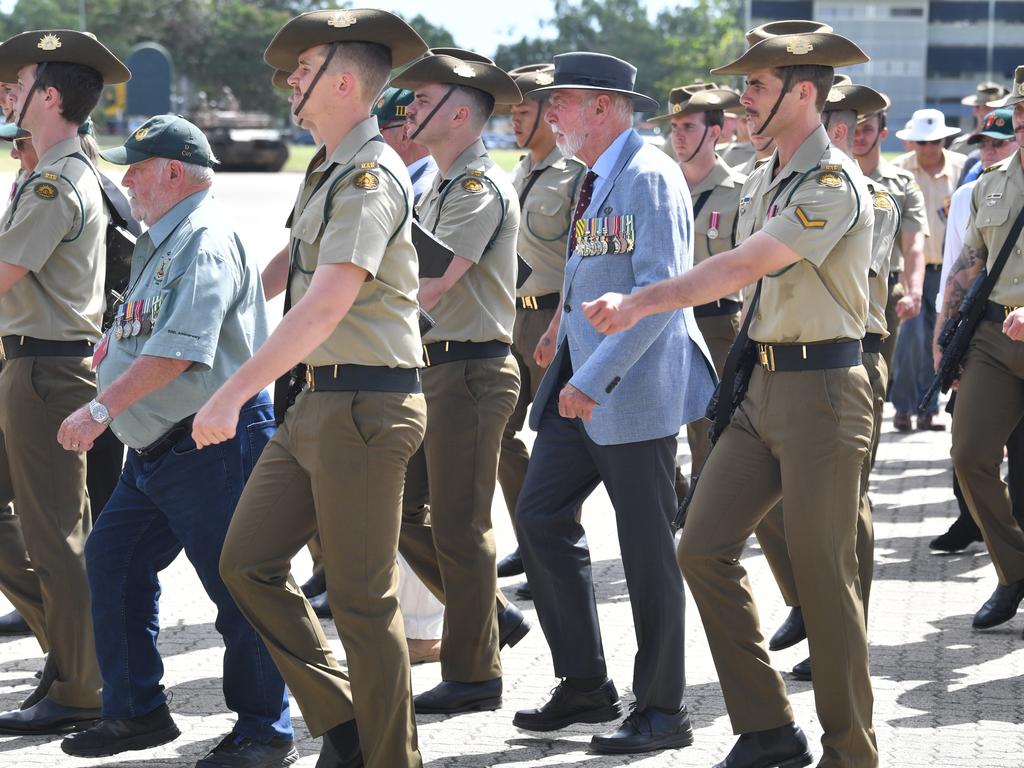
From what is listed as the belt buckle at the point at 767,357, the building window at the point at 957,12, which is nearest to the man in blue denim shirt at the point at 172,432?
the belt buckle at the point at 767,357

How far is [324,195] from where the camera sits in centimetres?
425

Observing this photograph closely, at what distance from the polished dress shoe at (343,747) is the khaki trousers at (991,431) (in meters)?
3.17

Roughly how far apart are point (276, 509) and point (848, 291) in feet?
5.61

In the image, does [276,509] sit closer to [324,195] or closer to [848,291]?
[324,195]

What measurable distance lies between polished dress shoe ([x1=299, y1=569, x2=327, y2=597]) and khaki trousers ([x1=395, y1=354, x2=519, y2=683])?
5.44 feet

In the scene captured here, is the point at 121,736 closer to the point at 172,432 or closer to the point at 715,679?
the point at 172,432

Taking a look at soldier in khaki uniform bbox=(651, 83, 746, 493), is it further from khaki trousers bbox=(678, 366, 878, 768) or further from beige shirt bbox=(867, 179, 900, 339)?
khaki trousers bbox=(678, 366, 878, 768)

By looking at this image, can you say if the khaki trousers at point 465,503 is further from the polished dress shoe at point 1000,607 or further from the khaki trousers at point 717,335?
the khaki trousers at point 717,335

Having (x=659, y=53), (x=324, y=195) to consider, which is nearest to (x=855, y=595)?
(x=324, y=195)

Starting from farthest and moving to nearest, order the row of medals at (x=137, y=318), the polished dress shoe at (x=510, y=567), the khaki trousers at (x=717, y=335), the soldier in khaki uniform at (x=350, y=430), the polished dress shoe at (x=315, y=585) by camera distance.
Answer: the khaki trousers at (x=717, y=335), the polished dress shoe at (x=510, y=567), the polished dress shoe at (x=315, y=585), the row of medals at (x=137, y=318), the soldier in khaki uniform at (x=350, y=430)

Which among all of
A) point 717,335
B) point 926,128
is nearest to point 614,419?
point 717,335

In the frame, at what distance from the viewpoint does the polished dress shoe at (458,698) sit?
5.45 meters

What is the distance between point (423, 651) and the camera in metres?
6.12

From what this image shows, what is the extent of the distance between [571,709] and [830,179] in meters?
1.95
